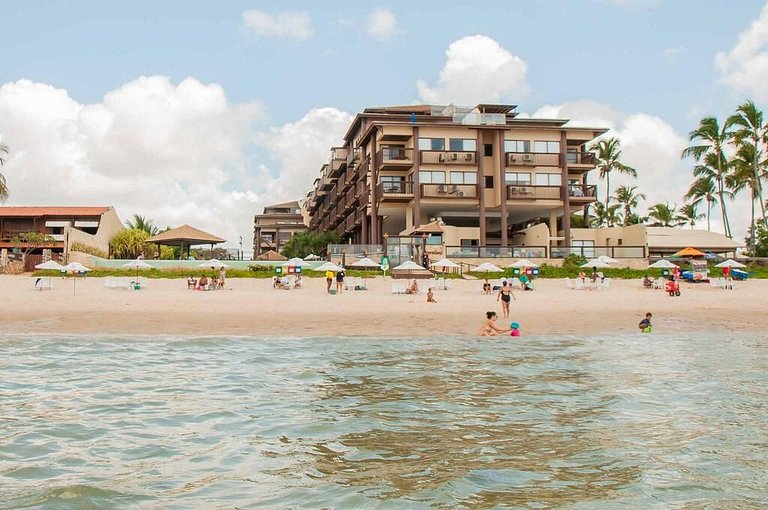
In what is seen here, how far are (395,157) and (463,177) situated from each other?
530 centimetres

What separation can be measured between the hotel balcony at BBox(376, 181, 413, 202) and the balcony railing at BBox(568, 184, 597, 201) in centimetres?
1256

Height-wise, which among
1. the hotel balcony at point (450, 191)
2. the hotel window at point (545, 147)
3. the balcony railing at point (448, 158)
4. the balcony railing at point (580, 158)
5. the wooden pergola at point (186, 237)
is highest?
the hotel window at point (545, 147)

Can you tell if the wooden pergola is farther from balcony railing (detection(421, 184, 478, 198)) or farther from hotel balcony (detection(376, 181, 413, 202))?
balcony railing (detection(421, 184, 478, 198))

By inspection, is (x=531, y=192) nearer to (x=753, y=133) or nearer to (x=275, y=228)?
(x=753, y=133)

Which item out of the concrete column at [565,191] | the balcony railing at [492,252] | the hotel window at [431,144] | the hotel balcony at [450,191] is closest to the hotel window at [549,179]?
Result: the concrete column at [565,191]

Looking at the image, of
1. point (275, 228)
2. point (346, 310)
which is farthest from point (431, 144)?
point (275, 228)

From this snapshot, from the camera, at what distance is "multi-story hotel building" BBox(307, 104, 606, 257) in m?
47.9

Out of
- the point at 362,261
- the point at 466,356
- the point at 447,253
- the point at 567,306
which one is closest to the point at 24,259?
the point at 362,261

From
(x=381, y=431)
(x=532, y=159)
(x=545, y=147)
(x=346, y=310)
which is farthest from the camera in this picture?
(x=545, y=147)

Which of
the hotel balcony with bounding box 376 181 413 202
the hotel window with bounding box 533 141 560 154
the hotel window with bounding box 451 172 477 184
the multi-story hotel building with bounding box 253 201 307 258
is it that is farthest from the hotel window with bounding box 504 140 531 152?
the multi-story hotel building with bounding box 253 201 307 258

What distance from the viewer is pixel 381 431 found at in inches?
285

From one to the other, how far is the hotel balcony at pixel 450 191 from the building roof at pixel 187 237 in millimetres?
14863

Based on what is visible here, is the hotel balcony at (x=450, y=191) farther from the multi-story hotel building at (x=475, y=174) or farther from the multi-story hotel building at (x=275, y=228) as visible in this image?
the multi-story hotel building at (x=275, y=228)

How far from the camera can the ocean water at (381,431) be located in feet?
16.9
